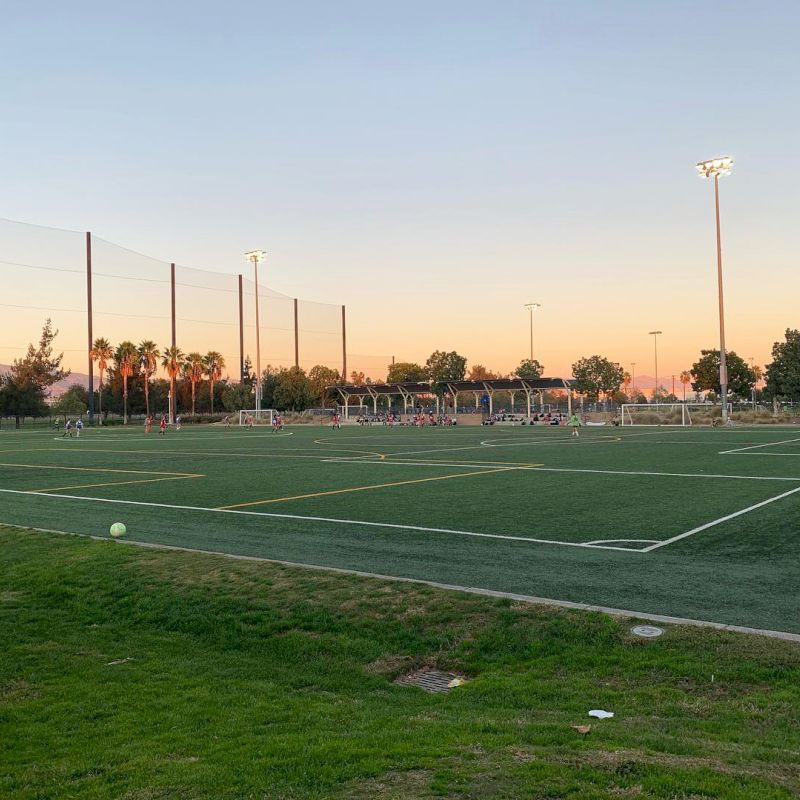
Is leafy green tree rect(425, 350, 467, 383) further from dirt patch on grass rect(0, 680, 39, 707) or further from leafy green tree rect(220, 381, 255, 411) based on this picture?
dirt patch on grass rect(0, 680, 39, 707)

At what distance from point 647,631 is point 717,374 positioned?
9698 cm

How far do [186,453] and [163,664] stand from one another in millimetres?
26985

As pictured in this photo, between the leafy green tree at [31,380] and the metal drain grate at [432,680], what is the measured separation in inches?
3446

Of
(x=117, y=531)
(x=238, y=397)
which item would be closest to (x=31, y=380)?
(x=238, y=397)

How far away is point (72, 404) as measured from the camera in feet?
374

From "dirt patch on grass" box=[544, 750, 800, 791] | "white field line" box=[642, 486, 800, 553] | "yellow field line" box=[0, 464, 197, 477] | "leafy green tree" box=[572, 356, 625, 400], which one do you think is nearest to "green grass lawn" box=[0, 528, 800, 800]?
"dirt patch on grass" box=[544, 750, 800, 791]

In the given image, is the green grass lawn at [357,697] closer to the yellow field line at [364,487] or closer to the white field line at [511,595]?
the white field line at [511,595]

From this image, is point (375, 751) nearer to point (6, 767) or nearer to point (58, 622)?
point (6, 767)

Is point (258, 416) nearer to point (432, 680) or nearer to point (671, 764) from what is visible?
point (432, 680)

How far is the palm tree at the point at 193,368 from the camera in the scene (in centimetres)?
10677

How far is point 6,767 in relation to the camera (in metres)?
4.54

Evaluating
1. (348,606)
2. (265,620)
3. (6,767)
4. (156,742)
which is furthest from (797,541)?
(6,767)

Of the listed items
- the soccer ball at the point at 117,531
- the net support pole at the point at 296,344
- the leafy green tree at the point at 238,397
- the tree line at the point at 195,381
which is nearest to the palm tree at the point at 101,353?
the tree line at the point at 195,381

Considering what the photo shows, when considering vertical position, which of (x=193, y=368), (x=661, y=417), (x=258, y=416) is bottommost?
(x=661, y=417)
